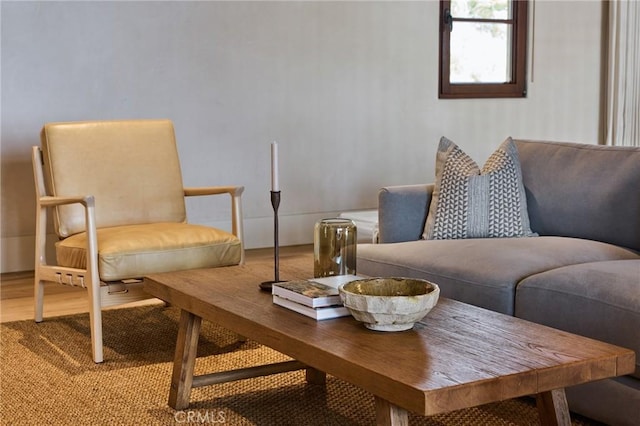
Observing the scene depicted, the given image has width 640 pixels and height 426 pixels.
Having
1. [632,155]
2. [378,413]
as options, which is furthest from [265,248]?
[378,413]

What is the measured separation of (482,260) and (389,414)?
46.7 inches

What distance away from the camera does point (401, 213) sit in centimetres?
343

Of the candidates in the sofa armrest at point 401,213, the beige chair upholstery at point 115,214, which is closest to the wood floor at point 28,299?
the beige chair upholstery at point 115,214

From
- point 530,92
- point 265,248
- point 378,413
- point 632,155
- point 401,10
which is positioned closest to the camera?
point 378,413

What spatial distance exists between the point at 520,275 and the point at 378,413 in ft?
3.49

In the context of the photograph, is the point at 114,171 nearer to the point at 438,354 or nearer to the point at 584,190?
the point at 584,190

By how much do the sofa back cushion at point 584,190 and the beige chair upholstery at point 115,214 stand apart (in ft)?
3.86

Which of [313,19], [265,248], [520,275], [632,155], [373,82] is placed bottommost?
[265,248]

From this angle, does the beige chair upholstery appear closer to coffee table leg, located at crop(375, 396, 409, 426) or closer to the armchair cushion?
the armchair cushion

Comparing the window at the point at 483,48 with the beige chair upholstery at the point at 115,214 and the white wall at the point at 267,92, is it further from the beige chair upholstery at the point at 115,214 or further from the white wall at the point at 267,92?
the beige chair upholstery at the point at 115,214

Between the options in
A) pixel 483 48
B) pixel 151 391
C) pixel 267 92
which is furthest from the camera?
pixel 483 48

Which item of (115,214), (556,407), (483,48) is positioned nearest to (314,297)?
(556,407)

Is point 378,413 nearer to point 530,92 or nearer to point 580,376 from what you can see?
point 580,376

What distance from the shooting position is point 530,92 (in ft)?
21.5
